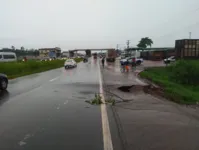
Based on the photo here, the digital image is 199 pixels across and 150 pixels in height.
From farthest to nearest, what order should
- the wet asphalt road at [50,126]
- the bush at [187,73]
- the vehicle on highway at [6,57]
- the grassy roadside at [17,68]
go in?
the vehicle on highway at [6,57] → the grassy roadside at [17,68] → the bush at [187,73] → the wet asphalt road at [50,126]

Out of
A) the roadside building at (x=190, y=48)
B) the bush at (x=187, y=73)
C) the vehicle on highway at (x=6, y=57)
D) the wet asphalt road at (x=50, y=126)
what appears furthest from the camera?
the roadside building at (x=190, y=48)

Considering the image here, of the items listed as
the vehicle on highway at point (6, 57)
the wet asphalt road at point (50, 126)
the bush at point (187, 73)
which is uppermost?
the vehicle on highway at point (6, 57)

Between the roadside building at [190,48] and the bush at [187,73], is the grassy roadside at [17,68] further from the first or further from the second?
the roadside building at [190,48]

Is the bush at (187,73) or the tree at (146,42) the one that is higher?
the tree at (146,42)

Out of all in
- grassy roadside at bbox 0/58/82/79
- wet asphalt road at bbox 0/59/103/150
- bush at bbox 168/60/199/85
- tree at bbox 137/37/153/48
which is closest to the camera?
wet asphalt road at bbox 0/59/103/150

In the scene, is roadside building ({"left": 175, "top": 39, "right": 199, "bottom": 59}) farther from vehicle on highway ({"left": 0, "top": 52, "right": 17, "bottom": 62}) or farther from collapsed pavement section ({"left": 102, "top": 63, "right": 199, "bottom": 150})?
collapsed pavement section ({"left": 102, "top": 63, "right": 199, "bottom": 150})

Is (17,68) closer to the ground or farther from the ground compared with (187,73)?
farther from the ground

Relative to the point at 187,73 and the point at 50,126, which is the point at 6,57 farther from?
the point at 50,126

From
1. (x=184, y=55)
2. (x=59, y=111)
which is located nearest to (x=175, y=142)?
(x=59, y=111)

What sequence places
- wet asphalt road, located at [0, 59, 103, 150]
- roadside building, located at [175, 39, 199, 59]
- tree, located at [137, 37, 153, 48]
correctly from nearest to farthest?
wet asphalt road, located at [0, 59, 103, 150] → roadside building, located at [175, 39, 199, 59] → tree, located at [137, 37, 153, 48]

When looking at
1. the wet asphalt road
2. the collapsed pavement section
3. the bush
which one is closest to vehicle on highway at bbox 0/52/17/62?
the bush

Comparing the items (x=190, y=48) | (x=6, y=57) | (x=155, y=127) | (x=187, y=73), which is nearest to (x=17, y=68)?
(x=6, y=57)

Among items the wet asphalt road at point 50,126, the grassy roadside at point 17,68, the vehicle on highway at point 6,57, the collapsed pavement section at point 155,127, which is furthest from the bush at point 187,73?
the vehicle on highway at point 6,57

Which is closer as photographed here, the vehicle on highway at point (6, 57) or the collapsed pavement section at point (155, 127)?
the collapsed pavement section at point (155, 127)
